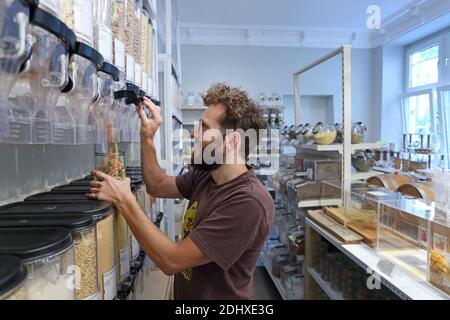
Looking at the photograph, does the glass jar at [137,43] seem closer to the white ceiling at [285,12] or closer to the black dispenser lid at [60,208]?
the black dispenser lid at [60,208]

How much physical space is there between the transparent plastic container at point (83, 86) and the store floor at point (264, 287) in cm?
285

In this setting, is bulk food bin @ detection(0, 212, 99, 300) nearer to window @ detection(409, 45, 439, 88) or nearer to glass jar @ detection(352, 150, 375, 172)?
glass jar @ detection(352, 150, 375, 172)

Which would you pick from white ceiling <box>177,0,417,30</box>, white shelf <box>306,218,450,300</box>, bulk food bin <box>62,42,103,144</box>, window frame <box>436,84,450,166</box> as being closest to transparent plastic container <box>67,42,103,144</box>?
bulk food bin <box>62,42,103,144</box>

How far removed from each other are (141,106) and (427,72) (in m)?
5.30

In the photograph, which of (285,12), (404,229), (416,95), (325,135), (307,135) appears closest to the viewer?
(404,229)

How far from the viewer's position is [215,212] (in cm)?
100

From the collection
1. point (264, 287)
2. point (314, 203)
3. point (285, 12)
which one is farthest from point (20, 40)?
point (285, 12)

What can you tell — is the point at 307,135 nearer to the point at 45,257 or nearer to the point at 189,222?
the point at 189,222

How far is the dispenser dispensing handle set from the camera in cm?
33

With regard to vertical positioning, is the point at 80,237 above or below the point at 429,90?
below

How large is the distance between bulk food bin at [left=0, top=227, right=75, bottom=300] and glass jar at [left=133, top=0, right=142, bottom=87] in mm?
482

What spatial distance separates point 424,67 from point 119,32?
18.1ft

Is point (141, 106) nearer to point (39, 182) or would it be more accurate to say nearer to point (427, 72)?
point (39, 182)
